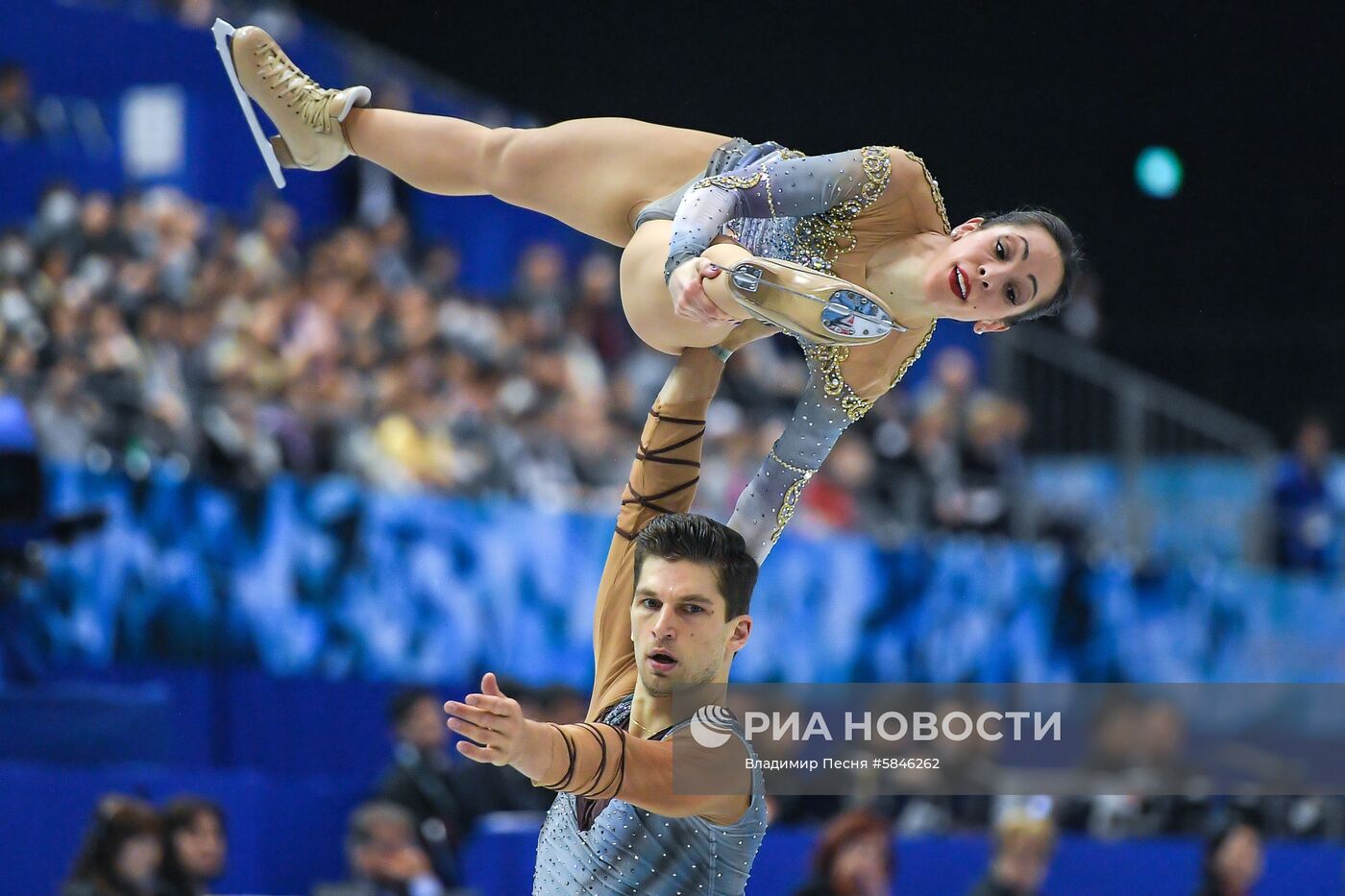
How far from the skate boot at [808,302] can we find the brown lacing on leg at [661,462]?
1.79ft

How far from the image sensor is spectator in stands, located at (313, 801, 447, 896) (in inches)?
224

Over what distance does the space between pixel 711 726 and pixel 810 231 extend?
111 cm

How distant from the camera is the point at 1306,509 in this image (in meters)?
9.99

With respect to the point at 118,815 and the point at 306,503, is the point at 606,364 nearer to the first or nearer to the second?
the point at 306,503

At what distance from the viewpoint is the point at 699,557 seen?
3332 mm

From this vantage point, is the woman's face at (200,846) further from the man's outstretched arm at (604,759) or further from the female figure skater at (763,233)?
the man's outstretched arm at (604,759)

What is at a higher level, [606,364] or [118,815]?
[606,364]

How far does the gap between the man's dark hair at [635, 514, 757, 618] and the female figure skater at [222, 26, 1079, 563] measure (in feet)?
1.22

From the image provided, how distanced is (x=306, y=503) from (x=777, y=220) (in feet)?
11.7

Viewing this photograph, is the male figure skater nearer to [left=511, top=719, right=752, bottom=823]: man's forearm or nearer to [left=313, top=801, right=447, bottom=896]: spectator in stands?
[left=511, top=719, right=752, bottom=823]: man's forearm

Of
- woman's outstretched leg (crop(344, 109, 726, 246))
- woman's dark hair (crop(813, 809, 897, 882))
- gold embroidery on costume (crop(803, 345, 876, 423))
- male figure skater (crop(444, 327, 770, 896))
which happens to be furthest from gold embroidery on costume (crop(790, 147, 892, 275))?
woman's dark hair (crop(813, 809, 897, 882))

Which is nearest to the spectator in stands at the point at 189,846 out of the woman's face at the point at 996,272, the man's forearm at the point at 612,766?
the man's forearm at the point at 612,766

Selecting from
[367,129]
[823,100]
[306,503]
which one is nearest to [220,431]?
[306,503]

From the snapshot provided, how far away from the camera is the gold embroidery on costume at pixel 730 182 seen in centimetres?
362
